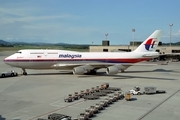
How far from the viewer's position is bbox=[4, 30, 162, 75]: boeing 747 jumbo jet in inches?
1553

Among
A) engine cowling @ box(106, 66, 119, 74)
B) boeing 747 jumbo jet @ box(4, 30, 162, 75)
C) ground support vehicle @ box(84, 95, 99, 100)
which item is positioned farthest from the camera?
boeing 747 jumbo jet @ box(4, 30, 162, 75)

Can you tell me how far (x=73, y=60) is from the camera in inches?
1624

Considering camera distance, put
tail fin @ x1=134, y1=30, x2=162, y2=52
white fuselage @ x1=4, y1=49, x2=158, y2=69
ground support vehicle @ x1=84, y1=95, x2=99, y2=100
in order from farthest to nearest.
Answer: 1. tail fin @ x1=134, y1=30, x2=162, y2=52
2. white fuselage @ x1=4, y1=49, x2=158, y2=69
3. ground support vehicle @ x1=84, y1=95, x2=99, y2=100

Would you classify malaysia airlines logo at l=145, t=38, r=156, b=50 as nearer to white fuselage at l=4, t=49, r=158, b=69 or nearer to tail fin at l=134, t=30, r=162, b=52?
tail fin at l=134, t=30, r=162, b=52

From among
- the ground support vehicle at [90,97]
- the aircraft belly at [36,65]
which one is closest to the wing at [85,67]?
the aircraft belly at [36,65]

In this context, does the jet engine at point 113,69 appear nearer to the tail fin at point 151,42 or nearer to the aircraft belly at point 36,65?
the tail fin at point 151,42

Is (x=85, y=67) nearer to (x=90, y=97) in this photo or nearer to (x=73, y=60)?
(x=73, y=60)

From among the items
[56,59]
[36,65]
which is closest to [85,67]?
[56,59]

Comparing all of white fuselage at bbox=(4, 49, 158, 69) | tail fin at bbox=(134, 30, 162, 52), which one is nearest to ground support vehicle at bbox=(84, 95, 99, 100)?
white fuselage at bbox=(4, 49, 158, 69)

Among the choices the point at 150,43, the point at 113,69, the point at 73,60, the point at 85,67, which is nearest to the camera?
the point at 113,69

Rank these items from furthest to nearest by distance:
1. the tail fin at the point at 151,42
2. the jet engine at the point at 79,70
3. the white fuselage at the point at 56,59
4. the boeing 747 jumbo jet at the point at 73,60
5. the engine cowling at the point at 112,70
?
1. the tail fin at the point at 151,42
2. the white fuselage at the point at 56,59
3. the boeing 747 jumbo jet at the point at 73,60
4. the jet engine at the point at 79,70
5. the engine cowling at the point at 112,70

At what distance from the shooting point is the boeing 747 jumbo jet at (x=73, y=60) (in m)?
39.4

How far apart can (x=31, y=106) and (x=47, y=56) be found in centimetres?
2084

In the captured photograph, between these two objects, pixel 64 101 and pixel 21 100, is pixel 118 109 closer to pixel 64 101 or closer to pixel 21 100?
pixel 64 101
